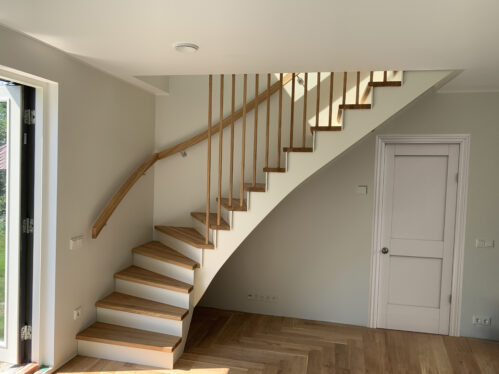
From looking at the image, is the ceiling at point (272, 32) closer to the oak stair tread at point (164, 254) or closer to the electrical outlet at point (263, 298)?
the oak stair tread at point (164, 254)

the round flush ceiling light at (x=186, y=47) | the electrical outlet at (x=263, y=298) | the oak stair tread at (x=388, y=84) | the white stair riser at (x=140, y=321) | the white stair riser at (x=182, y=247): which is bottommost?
the electrical outlet at (x=263, y=298)

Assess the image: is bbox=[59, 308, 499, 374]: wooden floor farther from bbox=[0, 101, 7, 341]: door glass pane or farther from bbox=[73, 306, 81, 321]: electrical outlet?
bbox=[0, 101, 7, 341]: door glass pane

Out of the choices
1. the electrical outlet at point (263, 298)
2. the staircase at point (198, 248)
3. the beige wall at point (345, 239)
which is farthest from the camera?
the electrical outlet at point (263, 298)

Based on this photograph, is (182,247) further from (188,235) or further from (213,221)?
(213,221)

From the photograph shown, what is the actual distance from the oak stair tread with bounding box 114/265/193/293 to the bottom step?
1.30ft

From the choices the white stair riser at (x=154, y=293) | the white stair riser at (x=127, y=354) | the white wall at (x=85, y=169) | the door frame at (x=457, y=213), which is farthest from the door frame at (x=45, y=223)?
the door frame at (x=457, y=213)

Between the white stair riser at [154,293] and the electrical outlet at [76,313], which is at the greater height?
the white stair riser at [154,293]

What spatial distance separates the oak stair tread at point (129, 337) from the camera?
2.88 metres

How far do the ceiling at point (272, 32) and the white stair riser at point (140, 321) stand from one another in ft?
6.83

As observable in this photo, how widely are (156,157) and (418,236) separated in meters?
2.86

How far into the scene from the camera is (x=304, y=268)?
13.1ft

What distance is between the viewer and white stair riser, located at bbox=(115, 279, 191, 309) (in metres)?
3.21

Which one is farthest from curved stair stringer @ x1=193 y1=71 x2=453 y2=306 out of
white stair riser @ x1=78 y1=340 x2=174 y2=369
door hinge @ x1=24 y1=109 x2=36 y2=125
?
door hinge @ x1=24 y1=109 x2=36 y2=125

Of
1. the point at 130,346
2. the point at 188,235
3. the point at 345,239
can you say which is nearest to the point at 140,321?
the point at 130,346
